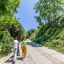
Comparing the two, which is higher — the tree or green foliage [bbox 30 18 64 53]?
the tree

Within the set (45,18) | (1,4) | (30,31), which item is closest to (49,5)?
(45,18)

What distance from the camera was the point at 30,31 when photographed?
195750 mm

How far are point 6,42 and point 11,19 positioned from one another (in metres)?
2.85

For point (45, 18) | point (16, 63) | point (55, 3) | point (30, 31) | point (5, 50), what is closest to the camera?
point (16, 63)

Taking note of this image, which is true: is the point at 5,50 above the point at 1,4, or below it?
below

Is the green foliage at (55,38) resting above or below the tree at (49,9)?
below

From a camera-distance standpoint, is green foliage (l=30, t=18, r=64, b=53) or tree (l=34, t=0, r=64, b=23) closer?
green foliage (l=30, t=18, r=64, b=53)

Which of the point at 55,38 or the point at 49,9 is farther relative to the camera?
the point at 49,9

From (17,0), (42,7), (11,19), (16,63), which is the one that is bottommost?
(16,63)

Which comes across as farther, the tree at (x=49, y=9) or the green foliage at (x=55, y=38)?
the tree at (x=49, y=9)

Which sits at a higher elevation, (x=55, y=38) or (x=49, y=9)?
(x=49, y=9)

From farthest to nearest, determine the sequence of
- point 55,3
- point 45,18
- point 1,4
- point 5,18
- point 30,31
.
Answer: point 30,31, point 45,18, point 55,3, point 5,18, point 1,4

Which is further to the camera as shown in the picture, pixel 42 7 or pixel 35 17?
pixel 35 17

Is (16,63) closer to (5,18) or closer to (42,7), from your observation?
(5,18)
